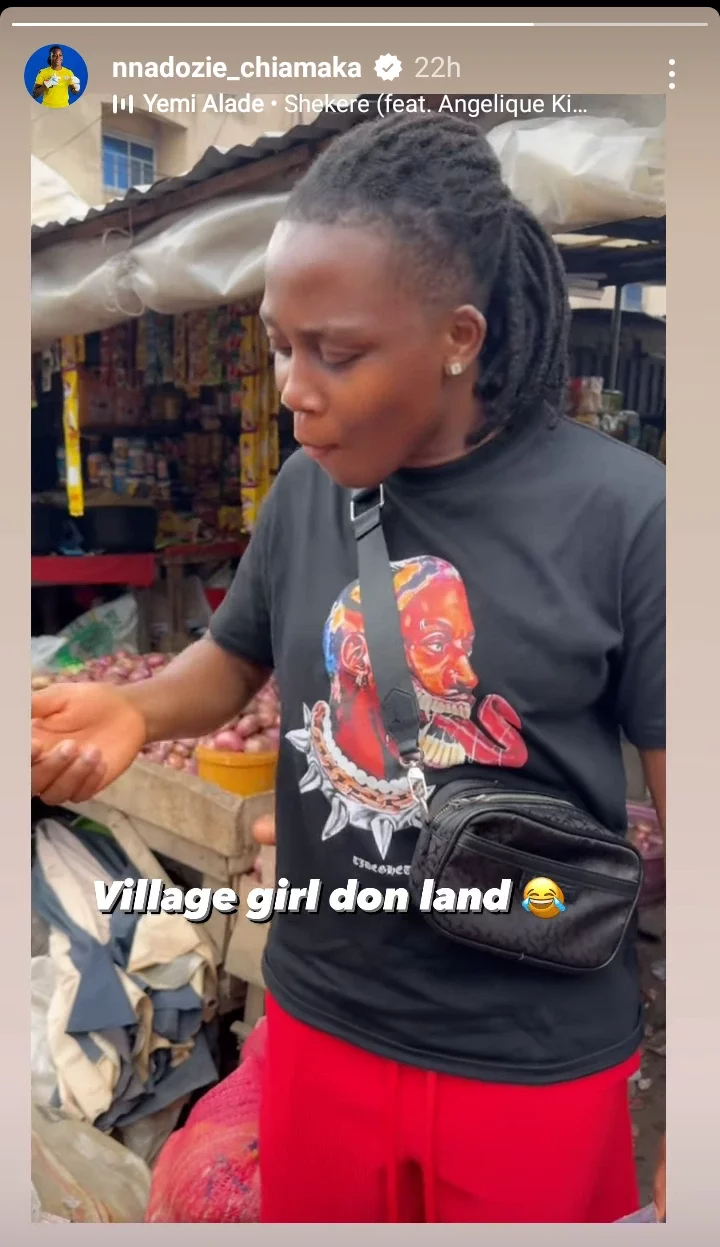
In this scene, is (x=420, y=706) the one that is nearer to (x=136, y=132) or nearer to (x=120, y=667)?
(x=136, y=132)

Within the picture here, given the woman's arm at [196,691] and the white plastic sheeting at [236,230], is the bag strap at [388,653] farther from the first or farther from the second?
the white plastic sheeting at [236,230]

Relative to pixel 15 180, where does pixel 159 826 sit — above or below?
below

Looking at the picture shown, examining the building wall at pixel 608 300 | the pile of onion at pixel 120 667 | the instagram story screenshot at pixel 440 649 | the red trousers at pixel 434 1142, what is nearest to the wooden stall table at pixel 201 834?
the instagram story screenshot at pixel 440 649

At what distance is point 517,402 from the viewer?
1.06 m

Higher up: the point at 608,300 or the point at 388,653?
the point at 608,300

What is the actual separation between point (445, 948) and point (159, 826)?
119 centimetres

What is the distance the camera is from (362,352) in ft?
3.31

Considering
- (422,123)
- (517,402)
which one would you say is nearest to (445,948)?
(517,402)

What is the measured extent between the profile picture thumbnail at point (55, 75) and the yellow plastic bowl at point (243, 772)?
1257 millimetres

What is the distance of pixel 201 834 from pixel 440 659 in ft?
3.68

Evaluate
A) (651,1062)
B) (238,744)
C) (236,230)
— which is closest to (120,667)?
(238,744)

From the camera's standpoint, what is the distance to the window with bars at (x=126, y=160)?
1684mm

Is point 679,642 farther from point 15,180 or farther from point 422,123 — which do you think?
point 15,180

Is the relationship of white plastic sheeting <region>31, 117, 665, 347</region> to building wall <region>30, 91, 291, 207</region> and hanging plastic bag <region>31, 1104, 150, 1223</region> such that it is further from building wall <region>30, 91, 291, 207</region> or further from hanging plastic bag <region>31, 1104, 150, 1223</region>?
hanging plastic bag <region>31, 1104, 150, 1223</region>
